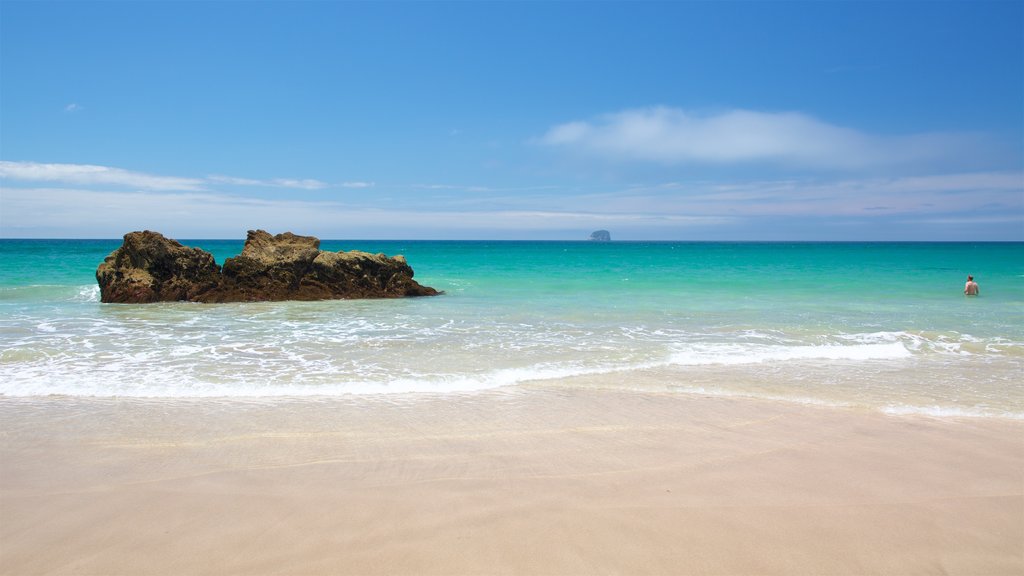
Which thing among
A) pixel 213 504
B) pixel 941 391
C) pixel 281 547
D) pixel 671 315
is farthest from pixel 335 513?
pixel 671 315

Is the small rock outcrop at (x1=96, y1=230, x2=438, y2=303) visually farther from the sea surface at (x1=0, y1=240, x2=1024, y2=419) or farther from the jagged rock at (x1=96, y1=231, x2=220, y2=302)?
the sea surface at (x1=0, y1=240, x2=1024, y2=419)

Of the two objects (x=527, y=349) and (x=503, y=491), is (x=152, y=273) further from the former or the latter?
(x=503, y=491)

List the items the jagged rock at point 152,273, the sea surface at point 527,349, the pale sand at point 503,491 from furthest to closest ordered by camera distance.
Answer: the jagged rock at point 152,273
the sea surface at point 527,349
the pale sand at point 503,491

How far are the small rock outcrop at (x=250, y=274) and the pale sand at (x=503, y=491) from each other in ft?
37.0

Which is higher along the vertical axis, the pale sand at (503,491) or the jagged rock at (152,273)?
the jagged rock at (152,273)

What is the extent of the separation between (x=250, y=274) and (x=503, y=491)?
599 inches

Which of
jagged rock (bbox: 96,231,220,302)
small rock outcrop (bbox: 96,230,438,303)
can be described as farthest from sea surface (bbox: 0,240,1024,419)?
small rock outcrop (bbox: 96,230,438,303)

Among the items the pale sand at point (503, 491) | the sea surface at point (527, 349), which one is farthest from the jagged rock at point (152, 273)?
the pale sand at point (503, 491)

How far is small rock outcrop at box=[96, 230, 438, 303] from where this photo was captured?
16.4 m

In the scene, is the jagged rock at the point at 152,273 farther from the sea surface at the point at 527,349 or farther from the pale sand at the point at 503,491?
the pale sand at the point at 503,491

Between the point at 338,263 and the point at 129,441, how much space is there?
13202mm

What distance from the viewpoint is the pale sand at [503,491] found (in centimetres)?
318

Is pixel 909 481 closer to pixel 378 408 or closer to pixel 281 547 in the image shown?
pixel 281 547

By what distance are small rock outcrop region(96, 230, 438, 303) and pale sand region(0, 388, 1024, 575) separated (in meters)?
11.3
